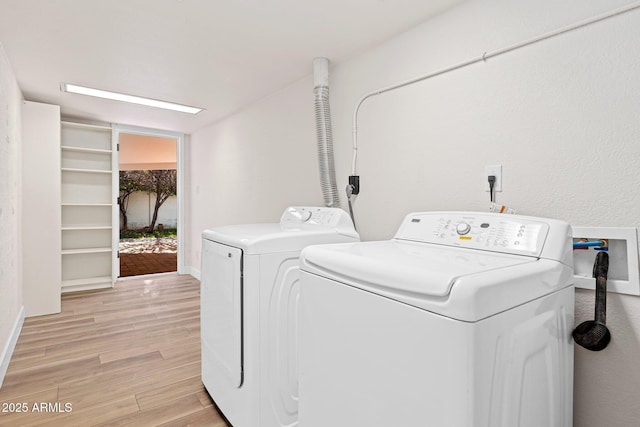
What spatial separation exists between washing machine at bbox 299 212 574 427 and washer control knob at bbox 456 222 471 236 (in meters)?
0.01

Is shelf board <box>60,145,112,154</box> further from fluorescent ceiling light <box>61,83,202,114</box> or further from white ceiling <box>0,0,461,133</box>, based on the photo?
fluorescent ceiling light <box>61,83,202,114</box>

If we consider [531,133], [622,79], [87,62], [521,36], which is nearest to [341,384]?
[531,133]

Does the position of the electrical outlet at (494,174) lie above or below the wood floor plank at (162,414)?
above

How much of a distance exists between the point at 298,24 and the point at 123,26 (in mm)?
→ 1003

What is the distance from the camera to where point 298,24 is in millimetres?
1852

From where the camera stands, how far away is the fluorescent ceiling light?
9.71 ft

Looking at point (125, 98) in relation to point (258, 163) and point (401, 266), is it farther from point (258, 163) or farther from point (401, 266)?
point (401, 266)

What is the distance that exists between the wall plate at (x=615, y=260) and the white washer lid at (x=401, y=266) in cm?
35

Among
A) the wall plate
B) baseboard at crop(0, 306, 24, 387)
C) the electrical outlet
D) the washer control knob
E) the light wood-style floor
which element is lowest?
the light wood-style floor

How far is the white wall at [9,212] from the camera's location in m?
2.19

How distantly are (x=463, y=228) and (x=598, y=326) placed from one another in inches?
20.6

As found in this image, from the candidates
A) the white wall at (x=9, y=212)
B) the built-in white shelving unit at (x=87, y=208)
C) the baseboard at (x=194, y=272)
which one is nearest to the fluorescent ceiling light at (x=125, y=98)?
the white wall at (x=9, y=212)

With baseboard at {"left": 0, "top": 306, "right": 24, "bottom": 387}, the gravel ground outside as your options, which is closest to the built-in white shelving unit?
baseboard at {"left": 0, "top": 306, "right": 24, "bottom": 387}

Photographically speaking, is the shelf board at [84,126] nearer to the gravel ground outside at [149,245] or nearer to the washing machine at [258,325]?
the washing machine at [258,325]
